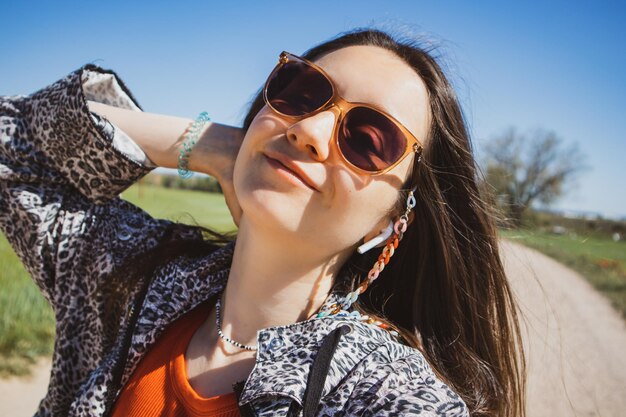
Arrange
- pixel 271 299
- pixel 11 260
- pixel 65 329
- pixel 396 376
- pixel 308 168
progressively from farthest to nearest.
A: pixel 11 260
pixel 65 329
pixel 271 299
pixel 308 168
pixel 396 376

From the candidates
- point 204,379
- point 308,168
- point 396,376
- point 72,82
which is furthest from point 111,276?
point 396,376

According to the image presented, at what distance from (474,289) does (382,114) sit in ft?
3.12

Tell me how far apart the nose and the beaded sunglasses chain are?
0.49 m

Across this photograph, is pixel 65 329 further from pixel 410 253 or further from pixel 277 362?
pixel 410 253

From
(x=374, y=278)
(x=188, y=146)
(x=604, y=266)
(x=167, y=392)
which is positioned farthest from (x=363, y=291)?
(x=604, y=266)

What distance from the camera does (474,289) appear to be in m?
2.14

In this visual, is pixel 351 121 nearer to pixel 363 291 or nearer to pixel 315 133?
pixel 315 133

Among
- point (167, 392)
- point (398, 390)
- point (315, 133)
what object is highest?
point (315, 133)

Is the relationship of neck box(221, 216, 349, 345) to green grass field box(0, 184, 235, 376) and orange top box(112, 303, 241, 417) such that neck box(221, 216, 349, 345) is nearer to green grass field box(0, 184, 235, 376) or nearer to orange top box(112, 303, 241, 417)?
orange top box(112, 303, 241, 417)

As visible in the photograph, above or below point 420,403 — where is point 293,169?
above

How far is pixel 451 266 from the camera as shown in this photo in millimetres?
2141

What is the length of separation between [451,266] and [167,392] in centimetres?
133

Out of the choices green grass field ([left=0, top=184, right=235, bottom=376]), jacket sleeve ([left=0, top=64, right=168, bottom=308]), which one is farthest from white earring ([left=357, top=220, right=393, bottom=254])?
green grass field ([left=0, top=184, right=235, bottom=376])

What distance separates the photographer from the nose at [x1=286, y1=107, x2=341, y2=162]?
174 centimetres
